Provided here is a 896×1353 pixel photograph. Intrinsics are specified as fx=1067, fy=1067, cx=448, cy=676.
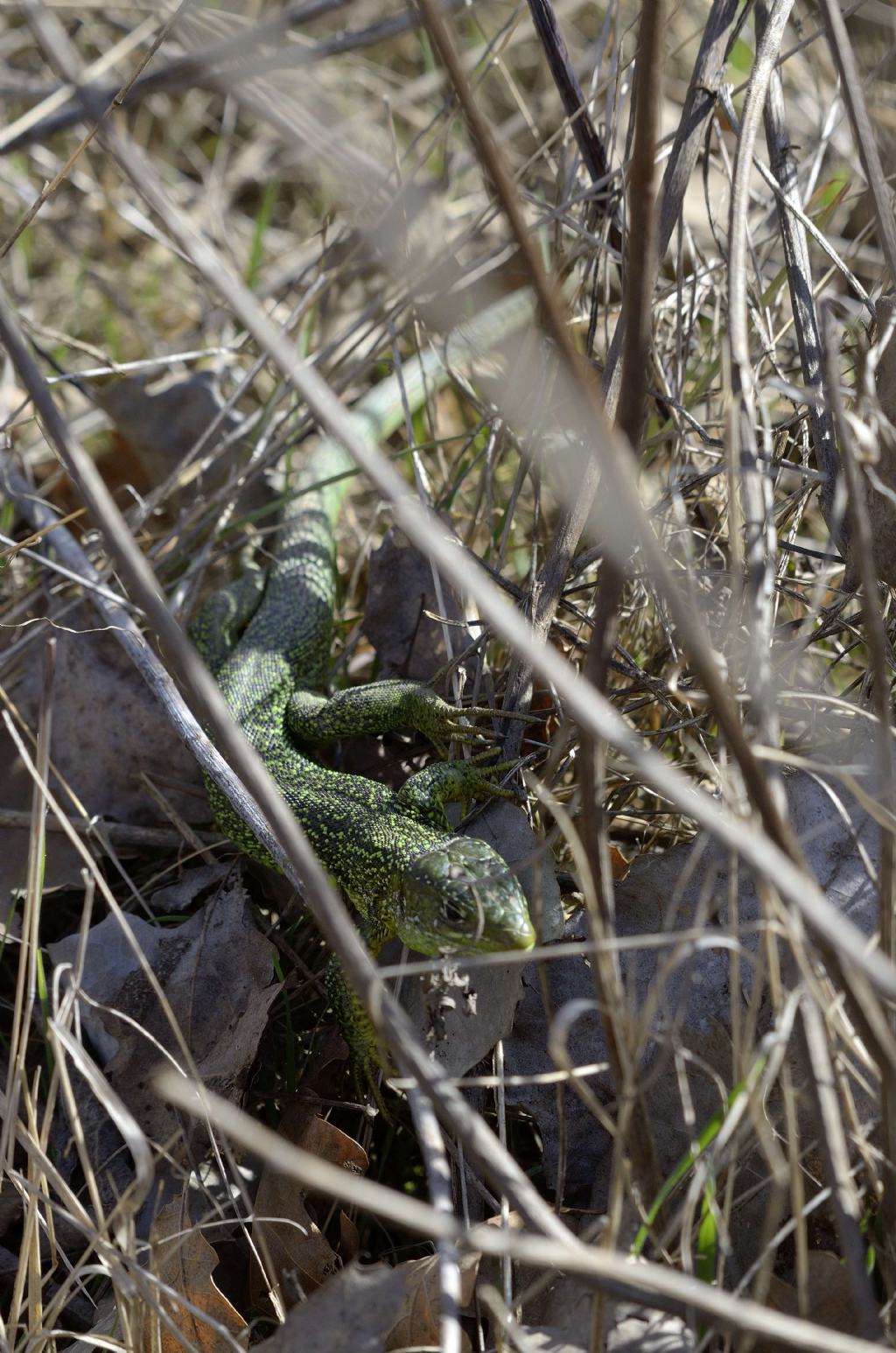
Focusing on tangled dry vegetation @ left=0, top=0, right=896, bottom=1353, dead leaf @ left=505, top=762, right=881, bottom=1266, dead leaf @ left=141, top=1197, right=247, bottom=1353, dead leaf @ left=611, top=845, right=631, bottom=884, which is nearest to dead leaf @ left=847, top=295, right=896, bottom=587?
tangled dry vegetation @ left=0, top=0, right=896, bottom=1353

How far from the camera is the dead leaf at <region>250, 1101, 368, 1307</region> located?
2.48m

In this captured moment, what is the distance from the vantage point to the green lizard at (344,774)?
2.69 meters

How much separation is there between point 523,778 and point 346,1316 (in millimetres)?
1282

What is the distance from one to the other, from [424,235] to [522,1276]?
404 cm

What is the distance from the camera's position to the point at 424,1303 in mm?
2213

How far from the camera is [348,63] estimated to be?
638cm

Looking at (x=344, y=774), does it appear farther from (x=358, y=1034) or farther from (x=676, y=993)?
(x=676, y=993)

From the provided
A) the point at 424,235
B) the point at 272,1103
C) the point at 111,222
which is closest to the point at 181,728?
the point at 272,1103

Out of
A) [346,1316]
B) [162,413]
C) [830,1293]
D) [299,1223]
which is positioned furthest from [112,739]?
[830,1293]

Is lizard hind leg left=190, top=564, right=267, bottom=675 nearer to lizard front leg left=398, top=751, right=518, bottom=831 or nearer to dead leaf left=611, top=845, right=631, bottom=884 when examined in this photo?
lizard front leg left=398, top=751, right=518, bottom=831

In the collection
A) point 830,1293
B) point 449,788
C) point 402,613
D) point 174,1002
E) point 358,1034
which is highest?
point 402,613

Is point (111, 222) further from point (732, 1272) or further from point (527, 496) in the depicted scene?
point (732, 1272)

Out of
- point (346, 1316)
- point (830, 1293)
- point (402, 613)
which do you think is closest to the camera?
point (830, 1293)

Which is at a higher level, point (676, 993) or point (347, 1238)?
point (676, 993)
